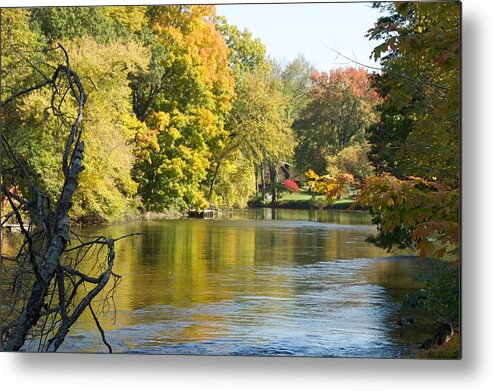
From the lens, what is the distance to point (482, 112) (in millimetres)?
4676

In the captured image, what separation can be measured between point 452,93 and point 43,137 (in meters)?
2.87

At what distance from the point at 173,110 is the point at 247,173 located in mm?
809

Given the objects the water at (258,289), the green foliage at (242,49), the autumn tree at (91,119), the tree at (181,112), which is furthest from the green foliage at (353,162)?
the autumn tree at (91,119)

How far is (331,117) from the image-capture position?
5.78m

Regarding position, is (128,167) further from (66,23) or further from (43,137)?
(66,23)

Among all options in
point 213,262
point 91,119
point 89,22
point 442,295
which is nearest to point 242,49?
point 89,22

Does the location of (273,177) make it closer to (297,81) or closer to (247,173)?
(247,173)

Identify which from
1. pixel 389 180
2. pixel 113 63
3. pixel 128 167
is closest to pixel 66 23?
pixel 113 63

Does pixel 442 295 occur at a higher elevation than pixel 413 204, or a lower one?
lower

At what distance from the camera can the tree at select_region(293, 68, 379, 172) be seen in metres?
5.69

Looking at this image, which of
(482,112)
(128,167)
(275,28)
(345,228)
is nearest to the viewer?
(482,112)

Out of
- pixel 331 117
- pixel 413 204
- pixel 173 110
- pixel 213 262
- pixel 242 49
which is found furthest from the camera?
pixel 173 110

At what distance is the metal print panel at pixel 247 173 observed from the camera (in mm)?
5340

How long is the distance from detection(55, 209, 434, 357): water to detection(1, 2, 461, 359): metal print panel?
2cm
